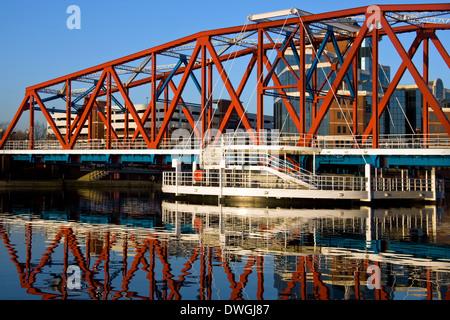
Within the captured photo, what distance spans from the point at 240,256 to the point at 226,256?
0.58 m

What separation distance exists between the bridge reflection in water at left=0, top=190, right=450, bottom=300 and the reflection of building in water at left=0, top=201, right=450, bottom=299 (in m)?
0.04

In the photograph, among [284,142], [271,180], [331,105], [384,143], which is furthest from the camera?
[331,105]

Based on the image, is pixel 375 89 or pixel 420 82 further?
pixel 375 89

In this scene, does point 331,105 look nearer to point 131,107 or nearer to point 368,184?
point 131,107

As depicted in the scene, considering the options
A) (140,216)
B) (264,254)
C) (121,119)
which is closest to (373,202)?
(140,216)

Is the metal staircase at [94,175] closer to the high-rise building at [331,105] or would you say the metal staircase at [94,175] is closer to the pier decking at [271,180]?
the high-rise building at [331,105]

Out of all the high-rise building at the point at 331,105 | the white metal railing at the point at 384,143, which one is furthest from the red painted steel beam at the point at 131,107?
the high-rise building at the point at 331,105

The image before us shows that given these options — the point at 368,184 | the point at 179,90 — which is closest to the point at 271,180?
the point at 368,184

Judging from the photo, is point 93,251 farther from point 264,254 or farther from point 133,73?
point 133,73

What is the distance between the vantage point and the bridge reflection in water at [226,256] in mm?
18625

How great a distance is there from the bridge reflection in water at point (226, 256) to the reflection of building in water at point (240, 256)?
4 centimetres

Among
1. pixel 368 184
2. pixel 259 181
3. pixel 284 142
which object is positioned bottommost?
pixel 368 184

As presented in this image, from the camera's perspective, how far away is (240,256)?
24.5m

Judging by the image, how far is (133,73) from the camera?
263 feet
